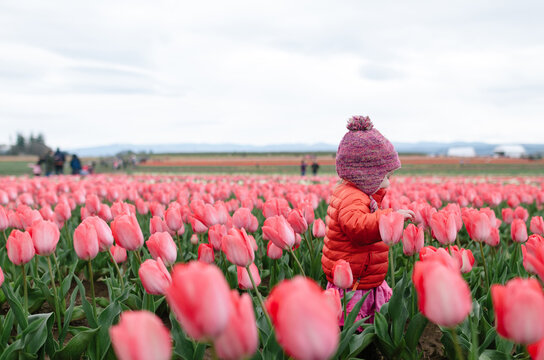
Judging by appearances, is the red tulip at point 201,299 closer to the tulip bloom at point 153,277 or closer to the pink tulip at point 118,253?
the tulip bloom at point 153,277

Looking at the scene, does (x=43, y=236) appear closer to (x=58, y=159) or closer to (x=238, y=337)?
(x=238, y=337)

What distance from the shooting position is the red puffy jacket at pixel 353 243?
2.77 metres

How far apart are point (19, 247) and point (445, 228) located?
2.41 m

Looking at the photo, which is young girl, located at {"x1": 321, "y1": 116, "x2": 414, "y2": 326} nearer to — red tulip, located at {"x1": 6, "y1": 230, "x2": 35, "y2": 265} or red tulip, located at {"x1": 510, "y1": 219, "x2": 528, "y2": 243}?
red tulip, located at {"x1": 510, "y1": 219, "x2": 528, "y2": 243}

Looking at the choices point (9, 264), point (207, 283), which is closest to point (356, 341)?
point (207, 283)

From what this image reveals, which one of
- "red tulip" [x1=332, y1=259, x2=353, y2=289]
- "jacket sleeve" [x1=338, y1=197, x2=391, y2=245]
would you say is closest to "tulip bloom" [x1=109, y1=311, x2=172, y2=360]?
"red tulip" [x1=332, y1=259, x2=353, y2=289]

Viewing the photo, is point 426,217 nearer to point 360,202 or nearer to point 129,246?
point 360,202

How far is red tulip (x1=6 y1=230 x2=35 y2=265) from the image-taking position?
2.34 meters

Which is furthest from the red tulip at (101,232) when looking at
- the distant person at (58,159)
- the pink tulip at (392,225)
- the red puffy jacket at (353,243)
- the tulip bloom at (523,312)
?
the distant person at (58,159)

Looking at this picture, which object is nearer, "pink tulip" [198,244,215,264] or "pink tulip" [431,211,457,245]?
"pink tulip" [431,211,457,245]

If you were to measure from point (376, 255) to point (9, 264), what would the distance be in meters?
3.17

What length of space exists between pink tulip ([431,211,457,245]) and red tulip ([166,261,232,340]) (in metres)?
1.91

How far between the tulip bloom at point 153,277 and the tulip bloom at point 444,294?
3.60 feet

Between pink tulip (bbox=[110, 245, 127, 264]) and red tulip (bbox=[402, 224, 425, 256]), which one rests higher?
red tulip (bbox=[402, 224, 425, 256])
